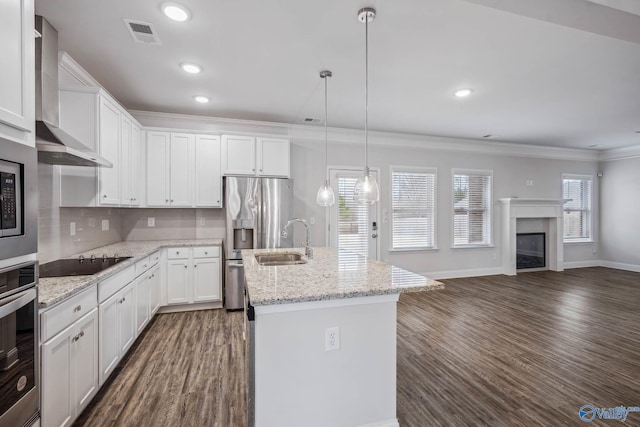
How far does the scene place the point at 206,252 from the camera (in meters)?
3.94

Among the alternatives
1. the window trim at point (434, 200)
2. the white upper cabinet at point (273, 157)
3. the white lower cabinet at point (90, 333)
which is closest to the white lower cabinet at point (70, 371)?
the white lower cabinet at point (90, 333)

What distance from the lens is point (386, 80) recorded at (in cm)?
324

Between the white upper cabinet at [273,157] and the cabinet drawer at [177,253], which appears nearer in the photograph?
the cabinet drawer at [177,253]

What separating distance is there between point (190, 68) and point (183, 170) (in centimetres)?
152

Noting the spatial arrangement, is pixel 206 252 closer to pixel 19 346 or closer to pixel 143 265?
pixel 143 265

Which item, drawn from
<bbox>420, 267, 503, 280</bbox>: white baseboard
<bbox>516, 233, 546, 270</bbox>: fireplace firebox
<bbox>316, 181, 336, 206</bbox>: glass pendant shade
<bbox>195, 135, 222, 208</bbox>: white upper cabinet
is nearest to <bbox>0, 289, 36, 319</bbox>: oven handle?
<bbox>316, 181, 336, 206</bbox>: glass pendant shade

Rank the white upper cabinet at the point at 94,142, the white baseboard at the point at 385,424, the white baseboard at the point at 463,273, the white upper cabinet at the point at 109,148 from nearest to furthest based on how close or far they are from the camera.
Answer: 1. the white baseboard at the point at 385,424
2. the white upper cabinet at the point at 94,142
3. the white upper cabinet at the point at 109,148
4. the white baseboard at the point at 463,273

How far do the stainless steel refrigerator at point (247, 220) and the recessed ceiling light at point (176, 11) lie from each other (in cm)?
207

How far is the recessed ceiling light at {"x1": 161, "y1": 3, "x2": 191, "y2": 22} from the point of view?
6.73 ft

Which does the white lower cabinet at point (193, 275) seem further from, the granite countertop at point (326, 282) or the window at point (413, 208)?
the window at point (413, 208)

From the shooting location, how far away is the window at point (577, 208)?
6.89m

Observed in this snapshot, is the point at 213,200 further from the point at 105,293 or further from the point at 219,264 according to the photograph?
the point at 105,293

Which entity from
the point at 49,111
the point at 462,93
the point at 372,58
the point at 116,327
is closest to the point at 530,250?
the point at 462,93

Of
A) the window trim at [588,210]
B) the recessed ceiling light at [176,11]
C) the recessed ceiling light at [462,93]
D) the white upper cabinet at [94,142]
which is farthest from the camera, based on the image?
the window trim at [588,210]
